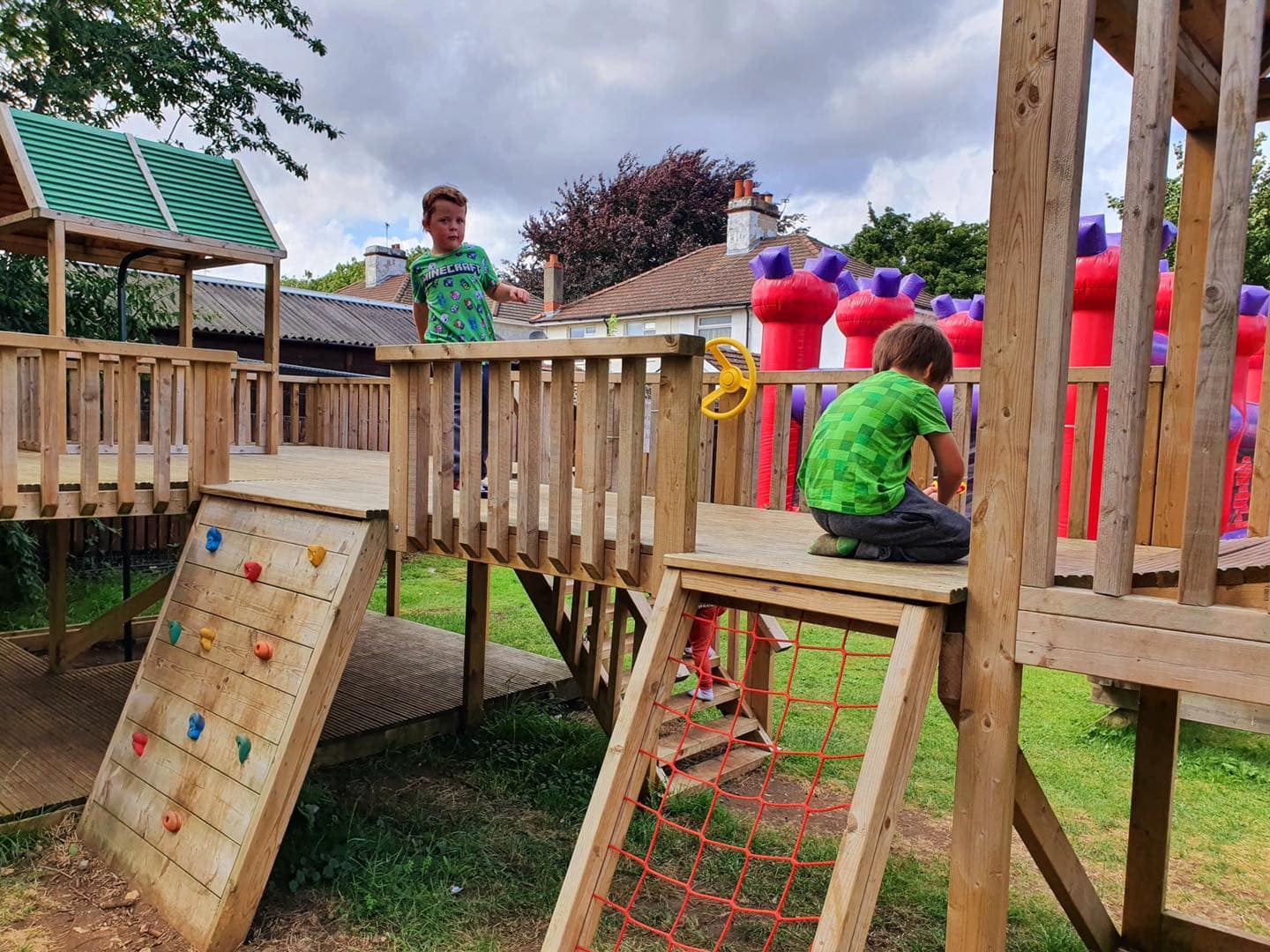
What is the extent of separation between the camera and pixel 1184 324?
136 inches

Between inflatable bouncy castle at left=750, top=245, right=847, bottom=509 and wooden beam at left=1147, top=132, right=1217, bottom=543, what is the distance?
2.97m

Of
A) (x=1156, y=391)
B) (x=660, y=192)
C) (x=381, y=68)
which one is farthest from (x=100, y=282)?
(x=660, y=192)

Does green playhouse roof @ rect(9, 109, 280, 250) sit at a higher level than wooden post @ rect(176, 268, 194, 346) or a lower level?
higher

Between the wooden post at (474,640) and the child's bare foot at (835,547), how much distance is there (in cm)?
329

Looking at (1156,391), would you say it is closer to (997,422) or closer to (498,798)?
(997,422)

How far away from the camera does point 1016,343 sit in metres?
2.25

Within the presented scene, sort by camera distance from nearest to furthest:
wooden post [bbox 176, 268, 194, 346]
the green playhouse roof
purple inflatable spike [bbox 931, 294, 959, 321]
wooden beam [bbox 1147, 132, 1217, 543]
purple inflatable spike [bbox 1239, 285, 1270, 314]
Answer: wooden beam [bbox 1147, 132, 1217, 543] → purple inflatable spike [bbox 1239, 285, 1270, 314] → the green playhouse roof → purple inflatable spike [bbox 931, 294, 959, 321] → wooden post [bbox 176, 268, 194, 346]

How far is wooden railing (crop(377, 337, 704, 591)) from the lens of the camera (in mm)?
2902

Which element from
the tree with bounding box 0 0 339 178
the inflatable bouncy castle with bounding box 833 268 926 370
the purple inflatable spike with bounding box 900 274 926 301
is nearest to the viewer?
the inflatable bouncy castle with bounding box 833 268 926 370

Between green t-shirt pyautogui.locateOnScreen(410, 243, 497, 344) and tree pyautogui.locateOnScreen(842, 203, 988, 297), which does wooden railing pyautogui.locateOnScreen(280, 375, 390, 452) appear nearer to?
green t-shirt pyautogui.locateOnScreen(410, 243, 497, 344)

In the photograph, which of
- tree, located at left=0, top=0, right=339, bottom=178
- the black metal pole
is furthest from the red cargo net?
tree, located at left=0, top=0, right=339, bottom=178

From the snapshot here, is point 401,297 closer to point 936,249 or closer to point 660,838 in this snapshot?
point 936,249

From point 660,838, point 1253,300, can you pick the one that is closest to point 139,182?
point 660,838

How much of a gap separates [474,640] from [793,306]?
328 centimetres
